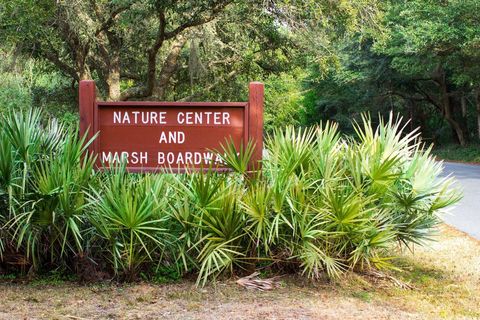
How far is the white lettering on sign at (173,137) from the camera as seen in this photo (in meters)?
6.74

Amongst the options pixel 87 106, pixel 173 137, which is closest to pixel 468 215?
pixel 173 137

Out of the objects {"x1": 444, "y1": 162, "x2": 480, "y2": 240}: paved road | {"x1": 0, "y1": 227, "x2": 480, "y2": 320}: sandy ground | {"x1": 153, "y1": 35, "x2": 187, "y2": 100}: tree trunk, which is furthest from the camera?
{"x1": 153, "y1": 35, "x2": 187, "y2": 100}: tree trunk

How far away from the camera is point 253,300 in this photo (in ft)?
18.0

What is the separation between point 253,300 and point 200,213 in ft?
3.39

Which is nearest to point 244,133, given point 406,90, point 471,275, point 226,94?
point 471,275

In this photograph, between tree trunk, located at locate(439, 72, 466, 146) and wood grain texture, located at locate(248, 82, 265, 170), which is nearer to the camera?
wood grain texture, located at locate(248, 82, 265, 170)

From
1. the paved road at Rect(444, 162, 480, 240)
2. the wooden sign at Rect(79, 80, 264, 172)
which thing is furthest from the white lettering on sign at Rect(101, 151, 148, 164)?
the paved road at Rect(444, 162, 480, 240)

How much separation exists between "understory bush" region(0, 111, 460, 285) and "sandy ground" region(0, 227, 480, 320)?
21 centimetres

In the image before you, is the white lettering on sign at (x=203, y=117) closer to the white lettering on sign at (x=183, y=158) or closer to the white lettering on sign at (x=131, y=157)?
the white lettering on sign at (x=183, y=158)

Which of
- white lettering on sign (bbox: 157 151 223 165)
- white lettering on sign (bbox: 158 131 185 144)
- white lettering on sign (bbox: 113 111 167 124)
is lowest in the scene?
white lettering on sign (bbox: 157 151 223 165)

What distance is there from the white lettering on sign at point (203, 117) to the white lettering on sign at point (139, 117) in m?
0.20

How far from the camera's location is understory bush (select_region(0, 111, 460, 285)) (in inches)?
229

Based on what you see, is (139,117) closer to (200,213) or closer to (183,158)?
(183,158)

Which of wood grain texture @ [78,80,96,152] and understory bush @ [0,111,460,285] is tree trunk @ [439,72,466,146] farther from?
wood grain texture @ [78,80,96,152]
